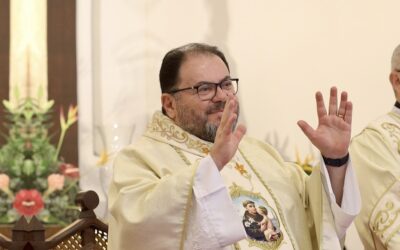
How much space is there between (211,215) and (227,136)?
0.94 feet

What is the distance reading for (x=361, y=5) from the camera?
244 inches

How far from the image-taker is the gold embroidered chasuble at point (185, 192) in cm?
322

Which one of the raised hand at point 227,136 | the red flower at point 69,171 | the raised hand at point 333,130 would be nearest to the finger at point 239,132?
the raised hand at point 227,136

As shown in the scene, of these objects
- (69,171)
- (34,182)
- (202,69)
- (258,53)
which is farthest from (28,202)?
(202,69)

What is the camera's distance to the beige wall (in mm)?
6133

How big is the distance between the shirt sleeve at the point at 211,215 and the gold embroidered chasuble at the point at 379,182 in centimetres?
123

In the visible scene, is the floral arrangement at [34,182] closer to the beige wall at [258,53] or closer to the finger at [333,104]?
the beige wall at [258,53]

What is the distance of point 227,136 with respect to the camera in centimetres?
318

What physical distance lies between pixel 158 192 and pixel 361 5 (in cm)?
339

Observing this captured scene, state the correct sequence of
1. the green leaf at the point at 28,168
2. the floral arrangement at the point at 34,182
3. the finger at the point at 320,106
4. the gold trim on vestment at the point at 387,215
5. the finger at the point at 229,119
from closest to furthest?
1. the finger at the point at 229,119
2. the finger at the point at 320,106
3. the gold trim on vestment at the point at 387,215
4. the floral arrangement at the point at 34,182
5. the green leaf at the point at 28,168

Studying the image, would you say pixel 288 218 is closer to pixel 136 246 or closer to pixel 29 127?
pixel 136 246

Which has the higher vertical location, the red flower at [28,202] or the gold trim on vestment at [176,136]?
the gold trim on vestment at [176,136]

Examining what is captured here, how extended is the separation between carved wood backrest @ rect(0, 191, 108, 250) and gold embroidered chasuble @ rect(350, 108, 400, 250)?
49.7 inches

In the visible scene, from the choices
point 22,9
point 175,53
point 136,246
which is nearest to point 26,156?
point 22,9
